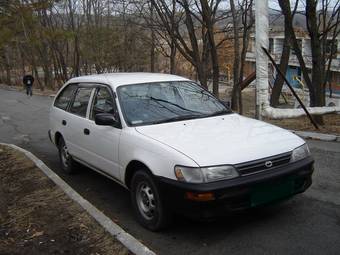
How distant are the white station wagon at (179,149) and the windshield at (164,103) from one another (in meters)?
0.01

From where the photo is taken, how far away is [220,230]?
427 cm

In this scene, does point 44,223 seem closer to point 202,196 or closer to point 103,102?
point 103,102

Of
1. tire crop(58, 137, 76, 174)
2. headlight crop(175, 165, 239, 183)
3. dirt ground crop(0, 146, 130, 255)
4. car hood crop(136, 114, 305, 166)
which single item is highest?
car hood crop(136, 114, 305, 166)

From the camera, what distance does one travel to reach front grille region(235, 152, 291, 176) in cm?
387

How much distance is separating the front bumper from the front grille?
0.13 ft

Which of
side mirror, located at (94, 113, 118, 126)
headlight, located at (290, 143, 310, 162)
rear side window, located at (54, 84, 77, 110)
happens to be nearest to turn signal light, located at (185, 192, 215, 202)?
headlight, located at (290, 143, 310, 162)

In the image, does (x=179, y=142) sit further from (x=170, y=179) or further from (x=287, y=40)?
(x=287, y=40)

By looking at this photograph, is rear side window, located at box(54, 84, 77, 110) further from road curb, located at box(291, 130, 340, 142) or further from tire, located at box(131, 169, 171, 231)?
road curb, located at box(291, 130, 340, 142)

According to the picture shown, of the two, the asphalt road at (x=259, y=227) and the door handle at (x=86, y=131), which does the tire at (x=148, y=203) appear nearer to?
the asphalt road at (x=259, y=227)

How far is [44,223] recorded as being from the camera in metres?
4.74

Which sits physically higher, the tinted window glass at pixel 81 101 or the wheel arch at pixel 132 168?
the tinted window glass at pixel 81 101

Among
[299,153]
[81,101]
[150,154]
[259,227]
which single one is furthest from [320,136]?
[150,154]

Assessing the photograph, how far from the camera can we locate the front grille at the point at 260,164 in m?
3.87

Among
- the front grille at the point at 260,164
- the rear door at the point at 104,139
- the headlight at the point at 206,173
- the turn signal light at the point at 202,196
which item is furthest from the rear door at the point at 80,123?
the front grille at the point at 260,164
